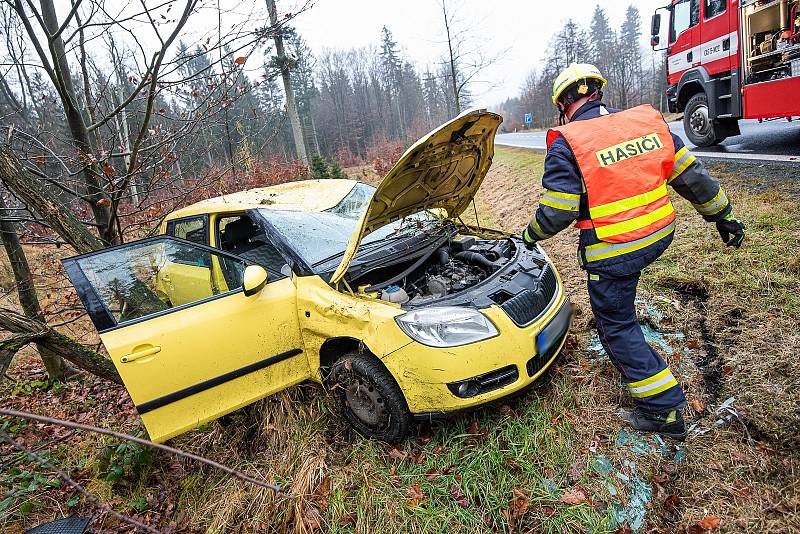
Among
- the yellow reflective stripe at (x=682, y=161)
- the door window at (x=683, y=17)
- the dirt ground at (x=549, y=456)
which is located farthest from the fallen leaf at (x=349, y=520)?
the door window at (x=683, y=17)

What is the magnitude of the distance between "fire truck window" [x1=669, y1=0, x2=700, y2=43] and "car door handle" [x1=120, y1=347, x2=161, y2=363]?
895 centimetres

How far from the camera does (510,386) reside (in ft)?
7.77

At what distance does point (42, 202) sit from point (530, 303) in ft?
11.8

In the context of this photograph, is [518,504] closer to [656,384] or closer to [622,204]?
[656,384]

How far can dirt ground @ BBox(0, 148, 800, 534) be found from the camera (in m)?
2.11

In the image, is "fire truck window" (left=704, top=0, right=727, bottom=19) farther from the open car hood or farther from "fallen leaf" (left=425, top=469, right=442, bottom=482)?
"fallen leaf" (left=425, top=469, right=442, bottom=482)

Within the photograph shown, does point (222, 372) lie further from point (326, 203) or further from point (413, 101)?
point (413, 101)

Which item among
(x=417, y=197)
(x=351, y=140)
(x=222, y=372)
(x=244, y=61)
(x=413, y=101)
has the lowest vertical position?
(x=222, y=372)

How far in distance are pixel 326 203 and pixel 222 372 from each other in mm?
1601

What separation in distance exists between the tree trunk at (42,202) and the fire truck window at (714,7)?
881 centimetres

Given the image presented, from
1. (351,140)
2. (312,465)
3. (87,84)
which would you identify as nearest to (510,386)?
(312,465)

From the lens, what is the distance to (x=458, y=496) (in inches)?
92.7

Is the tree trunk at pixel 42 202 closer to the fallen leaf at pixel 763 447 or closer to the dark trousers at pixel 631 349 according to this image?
the dark trousers at pixel 631 349

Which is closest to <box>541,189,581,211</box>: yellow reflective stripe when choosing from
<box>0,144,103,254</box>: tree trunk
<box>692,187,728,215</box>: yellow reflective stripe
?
<box>692,187,728,215</box>: yellow reflective stripe
